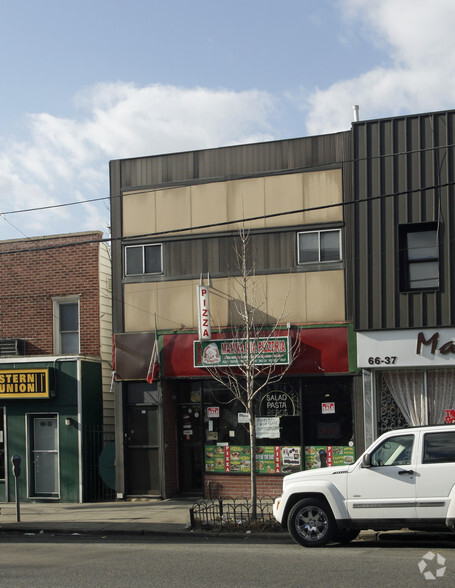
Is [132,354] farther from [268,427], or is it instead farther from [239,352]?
[268,427]

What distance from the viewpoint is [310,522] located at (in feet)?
39.9

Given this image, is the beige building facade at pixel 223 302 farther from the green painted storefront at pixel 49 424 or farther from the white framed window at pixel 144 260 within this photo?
the green painted storefront at pixel 49 424

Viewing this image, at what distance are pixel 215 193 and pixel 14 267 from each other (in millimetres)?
6067

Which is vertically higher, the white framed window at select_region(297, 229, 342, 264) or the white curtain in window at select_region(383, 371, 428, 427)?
the white framed window at select_region(297, 229, 342, 264)

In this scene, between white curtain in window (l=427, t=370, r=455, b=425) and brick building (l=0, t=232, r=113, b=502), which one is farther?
brick building (l=0, t=232, r=113, b=502)

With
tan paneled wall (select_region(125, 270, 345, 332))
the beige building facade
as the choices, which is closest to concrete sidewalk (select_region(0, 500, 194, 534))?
the beige building facade

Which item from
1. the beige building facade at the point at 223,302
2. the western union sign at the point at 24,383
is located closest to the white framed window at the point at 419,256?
the beige building facade at the point at 223,302

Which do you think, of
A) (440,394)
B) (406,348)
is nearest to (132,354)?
(406,348)

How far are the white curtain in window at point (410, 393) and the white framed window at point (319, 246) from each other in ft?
9.28

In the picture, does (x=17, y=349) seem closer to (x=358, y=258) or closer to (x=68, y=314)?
(x=68, y=314)

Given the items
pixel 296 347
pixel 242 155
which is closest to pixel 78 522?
pixel 296 347

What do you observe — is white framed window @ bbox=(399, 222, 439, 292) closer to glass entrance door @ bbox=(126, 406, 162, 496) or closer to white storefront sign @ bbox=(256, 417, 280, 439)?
white storefront sign @ bbox=(256, 417, 280, 439)

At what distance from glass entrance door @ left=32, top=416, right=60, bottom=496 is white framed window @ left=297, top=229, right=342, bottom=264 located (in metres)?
7.23

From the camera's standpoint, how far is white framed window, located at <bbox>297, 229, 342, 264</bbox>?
18067 millimetres
